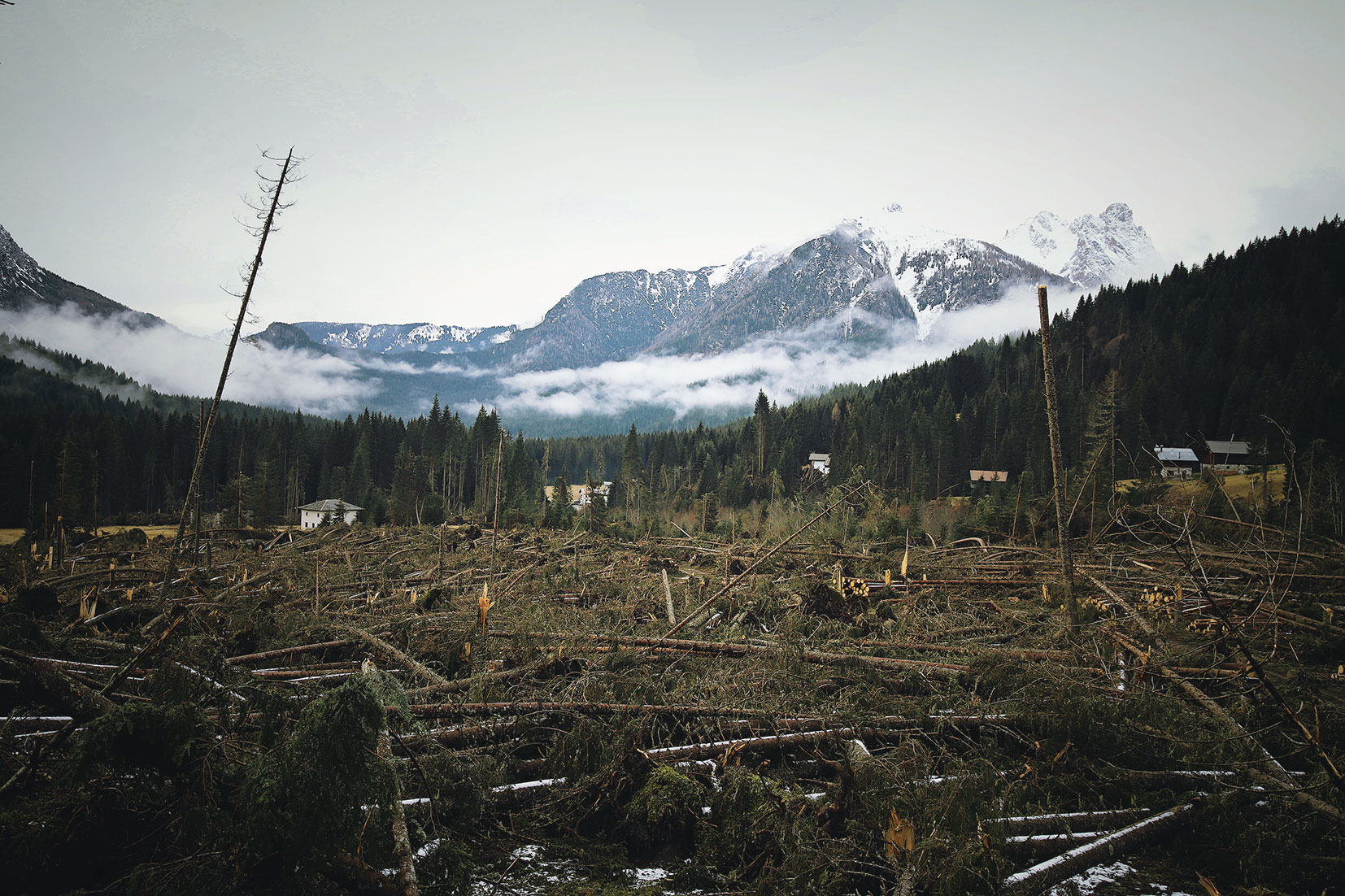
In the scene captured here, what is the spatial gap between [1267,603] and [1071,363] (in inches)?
3333

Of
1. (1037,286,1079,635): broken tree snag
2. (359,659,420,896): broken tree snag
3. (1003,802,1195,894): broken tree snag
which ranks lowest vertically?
(1003,802,1195,894): broken tree snag

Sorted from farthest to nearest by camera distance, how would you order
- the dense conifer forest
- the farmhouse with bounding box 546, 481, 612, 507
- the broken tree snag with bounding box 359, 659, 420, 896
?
the dense conifer forest
the farmhouse with bounding box 546, 481, 612, 507
the broken tree snag with bounding box 359, 659, 420, 896

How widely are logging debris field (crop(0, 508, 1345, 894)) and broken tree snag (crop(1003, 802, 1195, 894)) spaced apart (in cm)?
2

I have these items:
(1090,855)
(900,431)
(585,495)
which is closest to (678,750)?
(1090,855)

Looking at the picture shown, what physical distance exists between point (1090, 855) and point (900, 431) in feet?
257

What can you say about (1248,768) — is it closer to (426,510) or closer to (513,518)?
(513,518)

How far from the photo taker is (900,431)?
3073 inches

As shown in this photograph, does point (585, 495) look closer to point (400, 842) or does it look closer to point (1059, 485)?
point (1059, 485)

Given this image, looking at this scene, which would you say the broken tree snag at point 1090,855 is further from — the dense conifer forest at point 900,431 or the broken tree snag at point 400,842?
the dense conifer forest at point 900,431

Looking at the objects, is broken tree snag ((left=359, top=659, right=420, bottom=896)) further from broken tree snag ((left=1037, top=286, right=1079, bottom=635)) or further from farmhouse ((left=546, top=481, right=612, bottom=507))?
farmhouse ((left=546, top=481, right=612, bottom=507))

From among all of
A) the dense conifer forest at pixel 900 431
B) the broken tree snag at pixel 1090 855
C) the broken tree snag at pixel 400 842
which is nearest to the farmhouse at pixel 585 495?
the dense conifer forest at pixel 900 431

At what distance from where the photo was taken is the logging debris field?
3.68m

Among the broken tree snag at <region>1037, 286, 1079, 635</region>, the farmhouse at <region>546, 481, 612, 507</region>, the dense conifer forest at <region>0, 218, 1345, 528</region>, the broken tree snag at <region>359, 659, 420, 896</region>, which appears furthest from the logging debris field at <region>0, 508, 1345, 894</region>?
the dense conifer forest at <region>0, 218, 1345, 528</region>

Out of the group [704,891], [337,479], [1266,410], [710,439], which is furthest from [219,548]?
[710,439]
